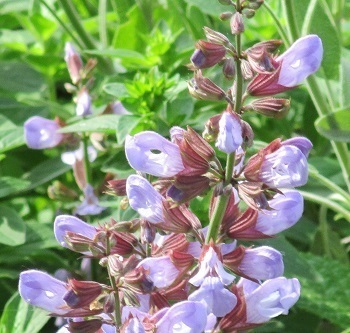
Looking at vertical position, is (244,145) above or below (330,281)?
above

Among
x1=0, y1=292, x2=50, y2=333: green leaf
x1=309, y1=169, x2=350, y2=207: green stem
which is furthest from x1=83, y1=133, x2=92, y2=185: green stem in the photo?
x1=309, y1=169, x2=350, y2=207: green stem

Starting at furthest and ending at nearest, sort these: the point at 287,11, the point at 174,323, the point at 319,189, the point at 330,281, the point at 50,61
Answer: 1. the point at 50,61
2. the point at 319,189
3. the point at 330,281
4. the point at 287,11
5. the point at 174,323

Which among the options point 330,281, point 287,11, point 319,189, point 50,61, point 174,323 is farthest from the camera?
point 50,61

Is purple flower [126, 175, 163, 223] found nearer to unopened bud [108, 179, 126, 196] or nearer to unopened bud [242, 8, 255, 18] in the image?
unopened bud [108, 179, 126, 196]

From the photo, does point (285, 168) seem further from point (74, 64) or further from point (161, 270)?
point (74, 64)

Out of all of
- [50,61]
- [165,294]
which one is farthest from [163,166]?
[50,61]

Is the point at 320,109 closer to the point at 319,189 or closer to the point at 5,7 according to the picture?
the point at 319,189
